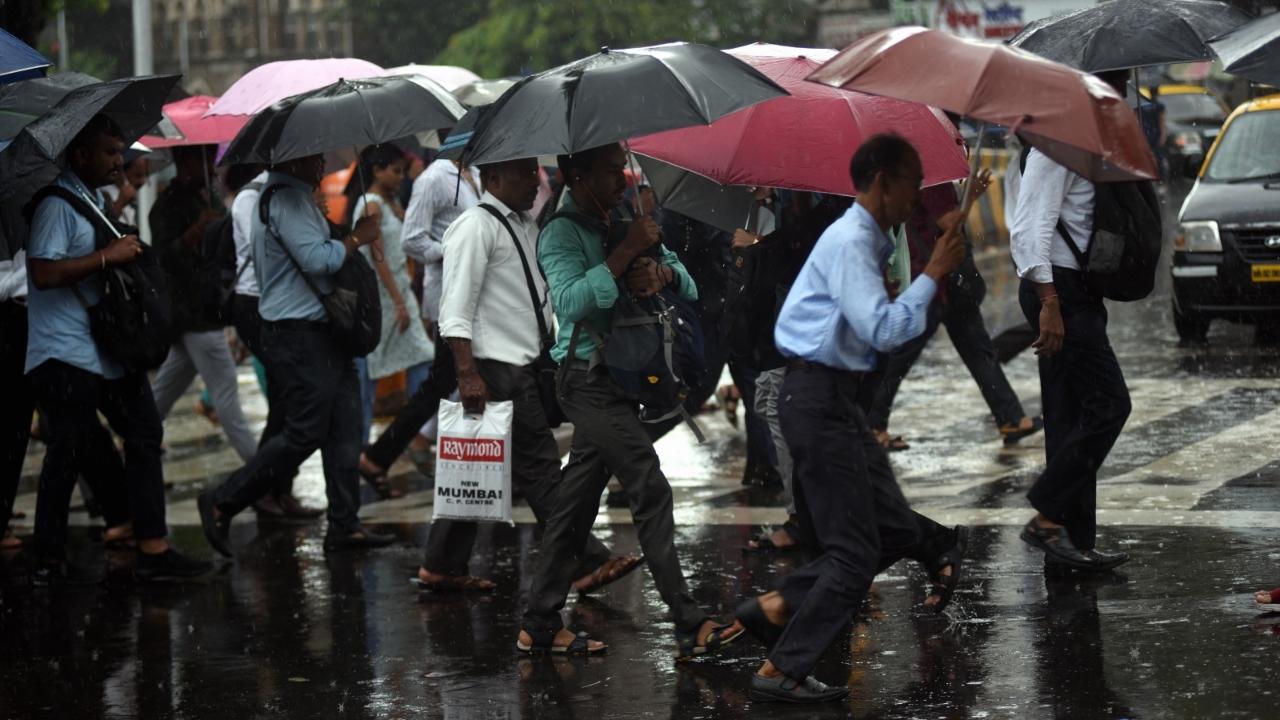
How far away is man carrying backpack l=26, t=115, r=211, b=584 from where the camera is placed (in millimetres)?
7855

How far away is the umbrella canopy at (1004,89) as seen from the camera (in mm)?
5406

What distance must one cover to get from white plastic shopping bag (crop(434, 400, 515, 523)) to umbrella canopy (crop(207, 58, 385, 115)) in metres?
2.94

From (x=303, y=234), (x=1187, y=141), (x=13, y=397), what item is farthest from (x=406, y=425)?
(x=1187, y=141)

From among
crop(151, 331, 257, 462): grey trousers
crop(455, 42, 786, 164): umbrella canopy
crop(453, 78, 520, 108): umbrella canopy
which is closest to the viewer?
crop(455, 42, 786, 164): umbrella canopy

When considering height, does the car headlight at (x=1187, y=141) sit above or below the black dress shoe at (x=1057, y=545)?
below

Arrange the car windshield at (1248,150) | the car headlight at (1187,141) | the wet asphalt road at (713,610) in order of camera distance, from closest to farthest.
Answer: the wet asphalt road at (713,610), the car windshield at (1248,150), the car headlight at (1187,141)

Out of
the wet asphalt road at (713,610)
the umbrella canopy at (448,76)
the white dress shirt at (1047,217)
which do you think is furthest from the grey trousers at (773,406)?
the umbrella canopy at (448,76)

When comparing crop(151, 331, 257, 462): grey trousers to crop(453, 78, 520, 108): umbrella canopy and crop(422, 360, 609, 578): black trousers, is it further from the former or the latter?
crop(422, 360, 609, 578): black trousers

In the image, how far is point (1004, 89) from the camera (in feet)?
17.9

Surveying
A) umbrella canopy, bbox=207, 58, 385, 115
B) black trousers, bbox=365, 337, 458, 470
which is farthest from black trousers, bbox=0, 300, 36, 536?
black trousers, bbox=365, 337, 458, 470

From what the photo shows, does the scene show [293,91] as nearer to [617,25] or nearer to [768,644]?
[768,644]

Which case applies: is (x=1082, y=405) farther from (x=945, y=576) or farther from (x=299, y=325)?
(x=299, y=325)

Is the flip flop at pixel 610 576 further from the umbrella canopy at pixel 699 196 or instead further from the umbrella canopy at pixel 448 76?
the umbrella canopy at pixel 448 76

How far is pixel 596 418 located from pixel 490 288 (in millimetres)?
1028
